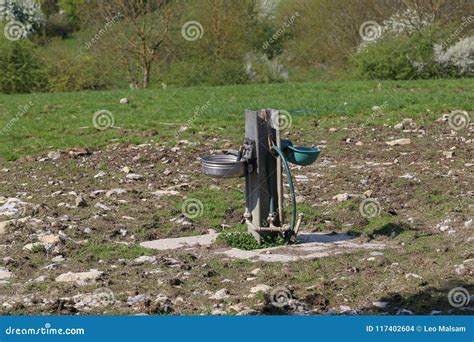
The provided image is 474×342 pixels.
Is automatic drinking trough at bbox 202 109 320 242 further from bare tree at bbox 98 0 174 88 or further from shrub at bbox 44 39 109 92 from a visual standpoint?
bare tree at bbox 98 0 174 88

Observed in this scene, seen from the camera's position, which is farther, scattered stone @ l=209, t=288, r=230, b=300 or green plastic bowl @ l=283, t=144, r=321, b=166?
green plastic bowl @ l=283, t=144, r=321, b=166

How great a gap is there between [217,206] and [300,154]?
2127mm

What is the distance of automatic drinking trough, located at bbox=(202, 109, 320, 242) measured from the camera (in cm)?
902

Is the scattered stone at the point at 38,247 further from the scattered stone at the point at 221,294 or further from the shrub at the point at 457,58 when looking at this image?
the shrub at the point at 457,58

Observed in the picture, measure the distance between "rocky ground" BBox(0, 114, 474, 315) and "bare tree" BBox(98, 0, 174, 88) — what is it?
19.6 m

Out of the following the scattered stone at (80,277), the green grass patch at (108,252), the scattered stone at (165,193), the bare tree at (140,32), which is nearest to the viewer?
the scattered stone at (80,277)

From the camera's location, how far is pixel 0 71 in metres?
31.5

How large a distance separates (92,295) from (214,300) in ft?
3.30

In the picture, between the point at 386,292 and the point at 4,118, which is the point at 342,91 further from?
the point at 386,292

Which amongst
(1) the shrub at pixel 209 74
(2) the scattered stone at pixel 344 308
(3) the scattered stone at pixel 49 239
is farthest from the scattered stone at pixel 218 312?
(1) the shrub at pixel 209 74

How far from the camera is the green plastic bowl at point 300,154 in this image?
9.05 metres

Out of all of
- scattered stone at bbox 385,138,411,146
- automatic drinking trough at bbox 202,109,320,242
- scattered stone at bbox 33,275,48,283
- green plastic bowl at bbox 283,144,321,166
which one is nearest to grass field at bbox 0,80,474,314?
scattered stone at bbox 33,275,48,283

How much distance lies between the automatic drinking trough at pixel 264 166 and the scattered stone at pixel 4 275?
2201 millimetres

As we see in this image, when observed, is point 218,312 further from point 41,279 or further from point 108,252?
point 108,252
